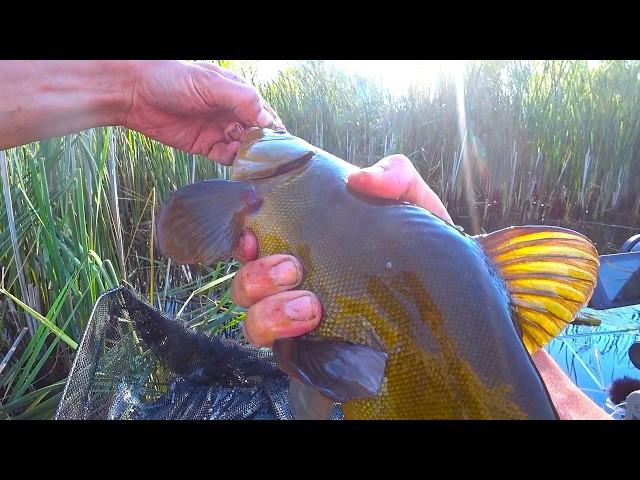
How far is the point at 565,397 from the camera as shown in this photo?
2107mm

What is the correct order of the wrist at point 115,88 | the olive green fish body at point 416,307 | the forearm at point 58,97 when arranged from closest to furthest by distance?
1. the olive green fish body at point 416,307
2. the forearm at point 58,97
3. the wrist at point 115,88

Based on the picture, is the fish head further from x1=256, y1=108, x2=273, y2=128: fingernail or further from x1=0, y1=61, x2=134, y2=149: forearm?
x1=0, y1=61, x2=134, y2=149: forearm

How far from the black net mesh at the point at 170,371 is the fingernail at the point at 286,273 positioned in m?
0.95

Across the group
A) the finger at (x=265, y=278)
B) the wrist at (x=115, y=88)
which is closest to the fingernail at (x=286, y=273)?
the finger at (x=265, y=278)

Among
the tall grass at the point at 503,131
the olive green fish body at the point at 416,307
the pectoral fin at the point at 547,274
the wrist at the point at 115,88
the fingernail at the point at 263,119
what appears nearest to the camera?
the olive green fish body at the point at 416,307

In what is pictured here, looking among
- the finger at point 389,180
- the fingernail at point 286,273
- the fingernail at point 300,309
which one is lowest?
the fingernail at point 300,309

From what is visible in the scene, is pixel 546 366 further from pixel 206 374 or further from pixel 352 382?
pixel 206 374

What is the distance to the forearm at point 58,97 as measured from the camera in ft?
7.45

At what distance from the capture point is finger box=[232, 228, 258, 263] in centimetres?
182

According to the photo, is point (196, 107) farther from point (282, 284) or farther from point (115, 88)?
point (282, 284)

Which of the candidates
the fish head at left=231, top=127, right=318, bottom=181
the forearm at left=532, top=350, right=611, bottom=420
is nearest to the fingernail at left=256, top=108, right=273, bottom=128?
the fish head at left=231, top=127, right=318, bottom=181

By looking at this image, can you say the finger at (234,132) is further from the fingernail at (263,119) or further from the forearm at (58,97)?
the forearm at (58,97)
